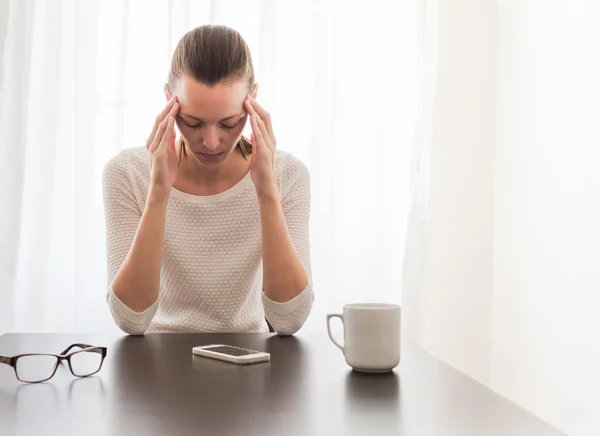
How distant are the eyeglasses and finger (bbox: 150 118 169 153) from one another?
0.54 m

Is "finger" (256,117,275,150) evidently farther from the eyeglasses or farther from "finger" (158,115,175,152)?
the eyeglasses

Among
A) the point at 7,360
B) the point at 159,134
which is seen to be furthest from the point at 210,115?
the point at 7,360

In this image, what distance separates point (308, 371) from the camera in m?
0.87

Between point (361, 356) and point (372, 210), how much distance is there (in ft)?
5.31

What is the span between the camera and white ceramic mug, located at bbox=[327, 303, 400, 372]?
0.85 m

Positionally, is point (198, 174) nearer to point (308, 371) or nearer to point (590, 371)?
point (308, 371)

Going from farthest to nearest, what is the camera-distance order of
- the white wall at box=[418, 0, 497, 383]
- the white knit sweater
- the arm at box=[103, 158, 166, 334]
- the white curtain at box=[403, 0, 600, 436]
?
the white wall at box=[418, 0, 497, 383] < the white curtain at box=[403, 0, 600, 436] < the white knit sweater < the arm at box=[103, 158, 166, 334]

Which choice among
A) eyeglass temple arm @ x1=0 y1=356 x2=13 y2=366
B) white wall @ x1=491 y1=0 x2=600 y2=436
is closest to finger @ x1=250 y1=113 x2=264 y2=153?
eyeglass temple arm @ x1=0 y1=356 x2=13 y2=366

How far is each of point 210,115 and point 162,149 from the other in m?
0.14

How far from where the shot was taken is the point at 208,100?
1300 mm

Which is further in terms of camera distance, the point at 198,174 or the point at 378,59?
the point at 378,59

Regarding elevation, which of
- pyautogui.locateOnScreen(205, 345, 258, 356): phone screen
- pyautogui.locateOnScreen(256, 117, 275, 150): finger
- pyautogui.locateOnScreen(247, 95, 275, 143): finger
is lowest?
pyautogui.locateOnScreen(205, 345, 258, 356): phone screen

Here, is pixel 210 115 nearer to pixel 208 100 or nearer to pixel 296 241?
pixel 208 100

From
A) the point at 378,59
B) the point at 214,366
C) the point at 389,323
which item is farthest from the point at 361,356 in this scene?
the point at 378,59
